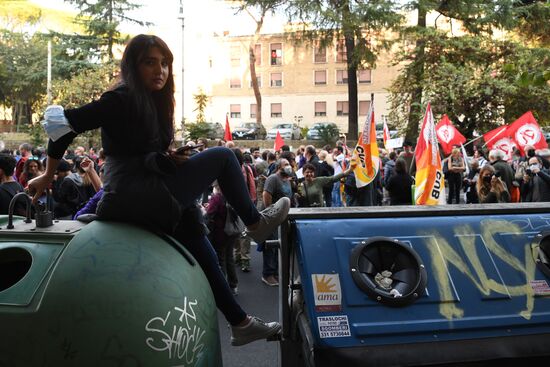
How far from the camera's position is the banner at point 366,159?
983cm

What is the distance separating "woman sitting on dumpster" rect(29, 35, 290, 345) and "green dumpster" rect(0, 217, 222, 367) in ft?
0.69

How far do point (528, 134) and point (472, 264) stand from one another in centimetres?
1182

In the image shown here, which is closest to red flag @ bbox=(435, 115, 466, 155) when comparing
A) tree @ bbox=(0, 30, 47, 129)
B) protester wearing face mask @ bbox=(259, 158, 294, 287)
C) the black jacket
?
protester wearing face mask @ bbox=(259, 158, 294, 287)

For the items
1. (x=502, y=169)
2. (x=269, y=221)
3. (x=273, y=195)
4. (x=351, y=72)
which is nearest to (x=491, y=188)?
(x=502, y=169)

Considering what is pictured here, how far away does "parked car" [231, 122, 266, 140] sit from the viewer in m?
43.4

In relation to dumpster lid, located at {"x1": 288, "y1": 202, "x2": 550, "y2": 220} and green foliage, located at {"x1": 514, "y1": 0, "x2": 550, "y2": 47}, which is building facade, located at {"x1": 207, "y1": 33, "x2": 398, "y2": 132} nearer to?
green foliage, located at {"x1": 514, "y1": 0, "x2": 550, "y2": 47}

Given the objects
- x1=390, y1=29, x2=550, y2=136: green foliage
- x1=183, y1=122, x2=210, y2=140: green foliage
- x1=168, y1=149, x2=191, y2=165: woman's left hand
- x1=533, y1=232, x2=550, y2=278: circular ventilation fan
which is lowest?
x1=533, y1=232, x2=550, y2=278: circular ventilation fan

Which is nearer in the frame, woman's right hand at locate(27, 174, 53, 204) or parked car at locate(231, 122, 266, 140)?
woman's right hand at locate(27, 174, 53, 204)

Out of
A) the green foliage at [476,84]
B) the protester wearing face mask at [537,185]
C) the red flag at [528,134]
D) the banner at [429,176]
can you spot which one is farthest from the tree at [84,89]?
the protester wearing face mask at [537,185]

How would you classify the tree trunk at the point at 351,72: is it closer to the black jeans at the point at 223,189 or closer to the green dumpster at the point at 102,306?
the black jeans at the point at 223,189

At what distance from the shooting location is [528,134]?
13.5 m

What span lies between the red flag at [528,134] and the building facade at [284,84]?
41.3 meters

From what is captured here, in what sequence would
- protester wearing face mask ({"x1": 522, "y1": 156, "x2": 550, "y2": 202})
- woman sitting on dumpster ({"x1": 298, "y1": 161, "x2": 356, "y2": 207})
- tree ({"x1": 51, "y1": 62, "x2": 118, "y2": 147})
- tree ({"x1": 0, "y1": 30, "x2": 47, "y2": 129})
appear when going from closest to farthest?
1. woman sitting on dumpster ({"x1": 298, "y1": 161, "x2": 356, "y2": 207})
2. protester wearing face mask ({"x1": 522, "y1": 156, "x2": 550, "y2": 202})
3. tree ({"x1": 51, "y1": 62, "x2": 118, "y2": 147})
4. tree ({"x1": 0, "y1": 30, "x2": 47, "y2": 129})

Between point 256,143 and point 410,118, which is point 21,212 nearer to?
point 410,118
